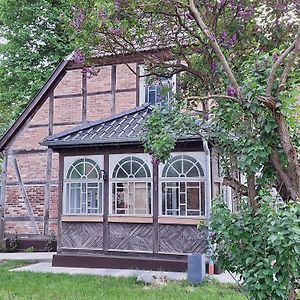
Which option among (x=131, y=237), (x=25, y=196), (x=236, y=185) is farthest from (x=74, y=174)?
(x=236, y=185)

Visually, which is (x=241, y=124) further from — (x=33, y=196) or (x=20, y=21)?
(x=20, y=21)

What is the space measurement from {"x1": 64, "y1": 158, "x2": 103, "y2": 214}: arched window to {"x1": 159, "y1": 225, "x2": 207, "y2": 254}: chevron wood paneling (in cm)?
150

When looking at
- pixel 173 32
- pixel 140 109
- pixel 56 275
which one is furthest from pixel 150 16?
pixel 56 275

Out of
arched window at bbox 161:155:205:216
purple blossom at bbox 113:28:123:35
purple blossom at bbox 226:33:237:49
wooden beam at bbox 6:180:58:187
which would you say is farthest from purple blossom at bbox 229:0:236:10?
wooden beam at bbox 6:180:58:187

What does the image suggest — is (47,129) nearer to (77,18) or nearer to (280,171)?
(77,18)

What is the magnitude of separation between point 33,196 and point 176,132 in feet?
26.5

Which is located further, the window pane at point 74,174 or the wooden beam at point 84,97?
the wooden beam at point 84,97

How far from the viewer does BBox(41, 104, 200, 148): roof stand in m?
8.52

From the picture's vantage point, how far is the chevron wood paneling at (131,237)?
832 centimetres

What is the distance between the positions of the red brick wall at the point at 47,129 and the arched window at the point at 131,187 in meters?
2.51

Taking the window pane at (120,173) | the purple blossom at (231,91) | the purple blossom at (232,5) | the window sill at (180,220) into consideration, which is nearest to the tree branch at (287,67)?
the purple blossom at (231,91)

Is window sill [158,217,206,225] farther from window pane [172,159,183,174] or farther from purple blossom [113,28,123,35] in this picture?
purple blossom [113,28,123,35]

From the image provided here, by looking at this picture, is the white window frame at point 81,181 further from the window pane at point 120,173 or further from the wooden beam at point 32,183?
the wooden beam at point 32,183

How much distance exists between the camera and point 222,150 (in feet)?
14.1
